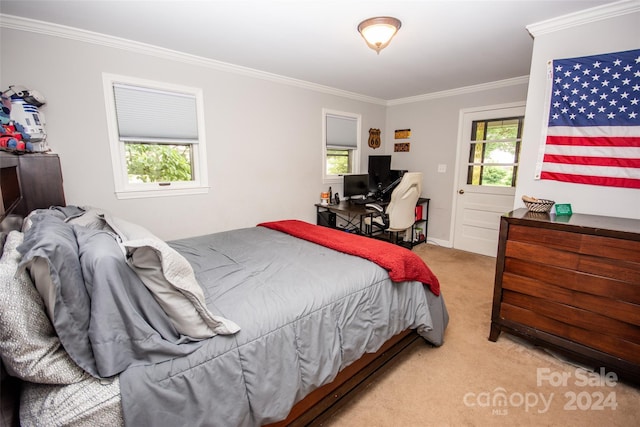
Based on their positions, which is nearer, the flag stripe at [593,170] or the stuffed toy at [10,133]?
the stuffed toy at [10,133]

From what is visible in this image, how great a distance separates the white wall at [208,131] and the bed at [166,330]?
98 cm

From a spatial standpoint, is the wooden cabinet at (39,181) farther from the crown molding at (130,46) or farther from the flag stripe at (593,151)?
the flag stripe at (593,151)

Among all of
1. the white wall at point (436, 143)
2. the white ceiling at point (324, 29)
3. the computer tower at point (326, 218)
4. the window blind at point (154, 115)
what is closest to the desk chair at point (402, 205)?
the computer tower at point (326, 218)

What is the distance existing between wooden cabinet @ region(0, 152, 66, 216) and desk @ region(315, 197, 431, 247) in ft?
9.10

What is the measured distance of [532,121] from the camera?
91.1 inches

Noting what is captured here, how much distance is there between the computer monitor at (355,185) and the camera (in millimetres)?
4352

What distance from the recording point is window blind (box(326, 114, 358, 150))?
4.26 meters

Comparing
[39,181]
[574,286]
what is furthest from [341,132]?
[39,181]

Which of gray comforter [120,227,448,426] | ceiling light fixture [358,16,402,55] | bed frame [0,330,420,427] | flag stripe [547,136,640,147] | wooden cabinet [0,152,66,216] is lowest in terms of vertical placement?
bed frame [0,330,420,427]

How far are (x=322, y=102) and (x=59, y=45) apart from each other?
2.76 metres

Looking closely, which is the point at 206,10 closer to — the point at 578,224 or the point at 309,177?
the point at 309,177

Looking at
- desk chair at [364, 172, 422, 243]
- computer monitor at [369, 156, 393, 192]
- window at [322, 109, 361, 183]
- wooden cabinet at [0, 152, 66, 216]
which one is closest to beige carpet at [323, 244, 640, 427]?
desk chair at [364, 172, 422, 243]

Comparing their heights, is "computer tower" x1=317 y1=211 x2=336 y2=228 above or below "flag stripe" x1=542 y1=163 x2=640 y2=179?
below

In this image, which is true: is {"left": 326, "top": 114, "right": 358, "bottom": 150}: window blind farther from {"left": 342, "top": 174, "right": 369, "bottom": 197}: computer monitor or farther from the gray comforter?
the gray comforter
